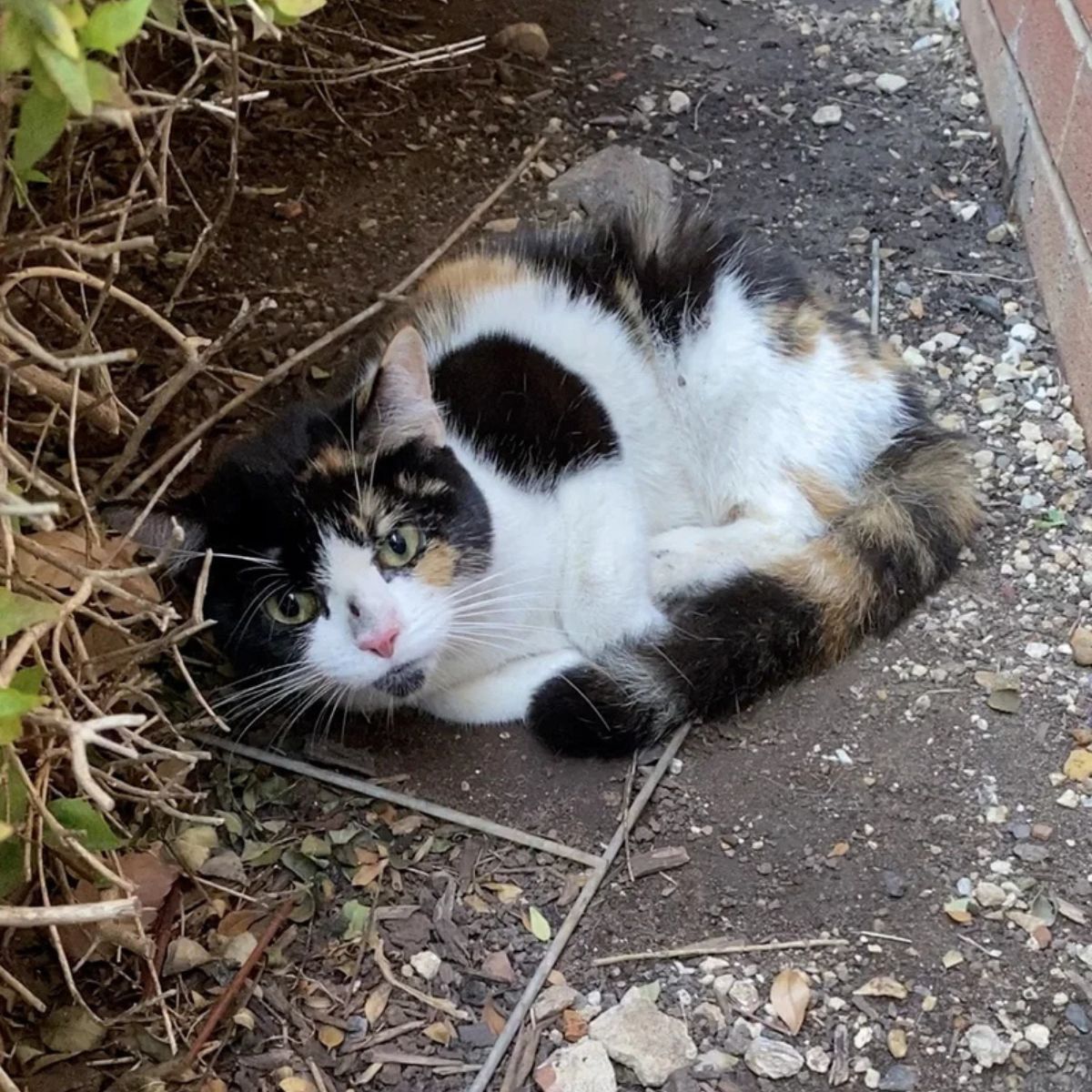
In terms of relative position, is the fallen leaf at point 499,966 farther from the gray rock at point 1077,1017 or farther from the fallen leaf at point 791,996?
the gray rock at point 1077,1017

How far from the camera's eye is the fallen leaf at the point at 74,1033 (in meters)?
1.44

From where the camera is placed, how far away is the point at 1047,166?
252cm

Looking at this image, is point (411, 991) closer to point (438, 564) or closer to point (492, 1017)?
point (492, 1017)

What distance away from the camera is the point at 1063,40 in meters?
2.43

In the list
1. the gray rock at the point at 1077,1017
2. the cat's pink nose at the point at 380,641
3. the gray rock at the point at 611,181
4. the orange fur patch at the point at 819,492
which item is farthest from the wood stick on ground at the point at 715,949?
the gray rock at the point at 611,181

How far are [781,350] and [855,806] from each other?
82 cm

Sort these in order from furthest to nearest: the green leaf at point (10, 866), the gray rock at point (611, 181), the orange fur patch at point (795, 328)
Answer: the gray rock at point (611, 181) < the orange fur patch at point (795, 328) < the green leaf at point (10, 866)

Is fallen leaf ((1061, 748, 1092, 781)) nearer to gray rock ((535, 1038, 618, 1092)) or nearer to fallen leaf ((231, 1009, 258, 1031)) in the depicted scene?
gray rock ((535, 1038, 618, 1092))

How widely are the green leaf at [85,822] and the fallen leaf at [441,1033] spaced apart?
1.88ft

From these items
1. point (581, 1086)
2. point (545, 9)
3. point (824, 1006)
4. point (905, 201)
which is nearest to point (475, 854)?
Answer: point (581, 1086)

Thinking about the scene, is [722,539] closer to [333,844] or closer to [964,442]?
[964,442]

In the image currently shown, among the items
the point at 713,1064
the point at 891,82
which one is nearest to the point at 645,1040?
the point at 713,1064

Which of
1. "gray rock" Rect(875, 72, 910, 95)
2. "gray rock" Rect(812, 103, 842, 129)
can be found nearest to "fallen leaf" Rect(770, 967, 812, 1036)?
"gray rock" Rect(812, 103, 842, 129)

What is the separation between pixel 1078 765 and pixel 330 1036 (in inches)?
45.0
